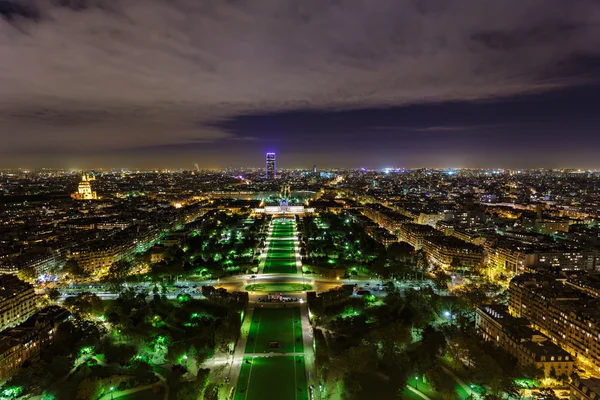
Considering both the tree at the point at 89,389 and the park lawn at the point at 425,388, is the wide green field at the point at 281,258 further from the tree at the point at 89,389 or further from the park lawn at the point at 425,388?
the tree at the point at 89,389

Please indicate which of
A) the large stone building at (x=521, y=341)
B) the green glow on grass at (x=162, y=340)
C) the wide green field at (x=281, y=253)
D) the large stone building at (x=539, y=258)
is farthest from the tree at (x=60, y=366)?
the large stone building at (x=539, y=258)

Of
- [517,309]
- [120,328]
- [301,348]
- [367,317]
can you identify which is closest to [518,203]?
[517,309]

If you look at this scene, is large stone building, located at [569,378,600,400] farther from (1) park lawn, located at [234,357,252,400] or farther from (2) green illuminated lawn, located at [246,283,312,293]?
(2) green illuminated lawn, located at [246,283,312,293]

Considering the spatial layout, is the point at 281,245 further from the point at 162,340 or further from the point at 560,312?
the point at 560,312

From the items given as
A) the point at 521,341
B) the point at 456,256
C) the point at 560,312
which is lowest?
the point at 521,341

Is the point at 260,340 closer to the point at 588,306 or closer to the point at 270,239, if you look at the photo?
the point at 588,306

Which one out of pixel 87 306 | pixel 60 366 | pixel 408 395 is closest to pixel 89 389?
pixel 60 366
